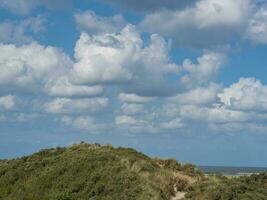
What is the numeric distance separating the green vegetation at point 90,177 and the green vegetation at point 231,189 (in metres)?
1.38

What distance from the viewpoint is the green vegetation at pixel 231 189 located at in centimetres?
3092

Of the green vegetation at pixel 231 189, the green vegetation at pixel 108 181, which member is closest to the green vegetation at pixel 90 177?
the green vegetation at pixel 108 181

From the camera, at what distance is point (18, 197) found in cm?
3347

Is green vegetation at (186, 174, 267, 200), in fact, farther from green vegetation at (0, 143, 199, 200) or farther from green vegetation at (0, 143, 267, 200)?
green vegetation at (0, 143, 199, 200)

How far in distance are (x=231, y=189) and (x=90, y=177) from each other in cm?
838

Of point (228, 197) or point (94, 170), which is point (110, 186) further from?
point (228, 197)

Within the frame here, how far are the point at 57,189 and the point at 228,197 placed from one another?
984cm

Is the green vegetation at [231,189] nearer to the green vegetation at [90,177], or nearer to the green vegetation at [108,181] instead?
the green vegetation at [108,181]

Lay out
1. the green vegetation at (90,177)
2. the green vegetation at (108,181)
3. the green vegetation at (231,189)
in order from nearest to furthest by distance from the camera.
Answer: the green vegetation at (231,189) → the green vegetation at (108,181) → the green vegetation at (90,177)

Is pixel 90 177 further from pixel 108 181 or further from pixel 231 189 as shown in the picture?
pixel 231 189

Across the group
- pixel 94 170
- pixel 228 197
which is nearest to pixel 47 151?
pixel 94 170

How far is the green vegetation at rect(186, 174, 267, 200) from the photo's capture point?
30922 mm

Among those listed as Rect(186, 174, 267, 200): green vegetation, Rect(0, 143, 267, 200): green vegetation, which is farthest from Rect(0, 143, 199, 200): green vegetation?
Rect(186, 174, 267, 200): green vegetation

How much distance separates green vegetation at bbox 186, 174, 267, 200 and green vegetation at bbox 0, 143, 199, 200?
4.54 ft
